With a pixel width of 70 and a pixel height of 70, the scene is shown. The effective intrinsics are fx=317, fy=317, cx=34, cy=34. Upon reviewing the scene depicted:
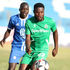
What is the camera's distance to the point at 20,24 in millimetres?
8648

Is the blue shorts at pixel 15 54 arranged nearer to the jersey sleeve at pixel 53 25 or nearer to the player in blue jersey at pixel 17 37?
the player in blue jersey at pixel 17 37

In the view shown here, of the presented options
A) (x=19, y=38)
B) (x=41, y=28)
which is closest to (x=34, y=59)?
(x=41, y=28)

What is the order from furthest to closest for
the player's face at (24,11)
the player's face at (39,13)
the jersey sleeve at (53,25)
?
the player's face at (24,11) → the jersey sleeve at (53,25) → the player's face at (39,13)

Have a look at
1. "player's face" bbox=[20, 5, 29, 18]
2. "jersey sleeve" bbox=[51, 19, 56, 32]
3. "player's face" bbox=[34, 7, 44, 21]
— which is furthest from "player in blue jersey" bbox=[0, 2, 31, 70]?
"player's face" bbox=[34, 7, 44, 21]

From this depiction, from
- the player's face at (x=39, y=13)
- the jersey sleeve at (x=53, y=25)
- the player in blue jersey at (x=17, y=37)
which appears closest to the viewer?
the player's face at (x=39, y=13)

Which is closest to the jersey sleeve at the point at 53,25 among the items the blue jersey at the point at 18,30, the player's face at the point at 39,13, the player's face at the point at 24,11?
the player's face at the point at 39,13

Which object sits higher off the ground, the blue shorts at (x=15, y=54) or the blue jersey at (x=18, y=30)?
the blue jersey at (x=18, y=30)

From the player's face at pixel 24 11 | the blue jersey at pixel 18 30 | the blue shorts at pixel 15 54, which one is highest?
the player's face at pixel 24 11

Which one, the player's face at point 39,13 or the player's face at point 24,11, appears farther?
the player's face at point 24,11

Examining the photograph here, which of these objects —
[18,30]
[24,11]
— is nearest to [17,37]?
[18,30]

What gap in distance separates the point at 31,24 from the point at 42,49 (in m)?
0.61

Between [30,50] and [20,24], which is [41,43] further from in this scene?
[20,24]

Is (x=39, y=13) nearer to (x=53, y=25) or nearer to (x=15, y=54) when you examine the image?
(x=53, y=25)

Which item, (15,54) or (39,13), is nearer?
(39,13)
